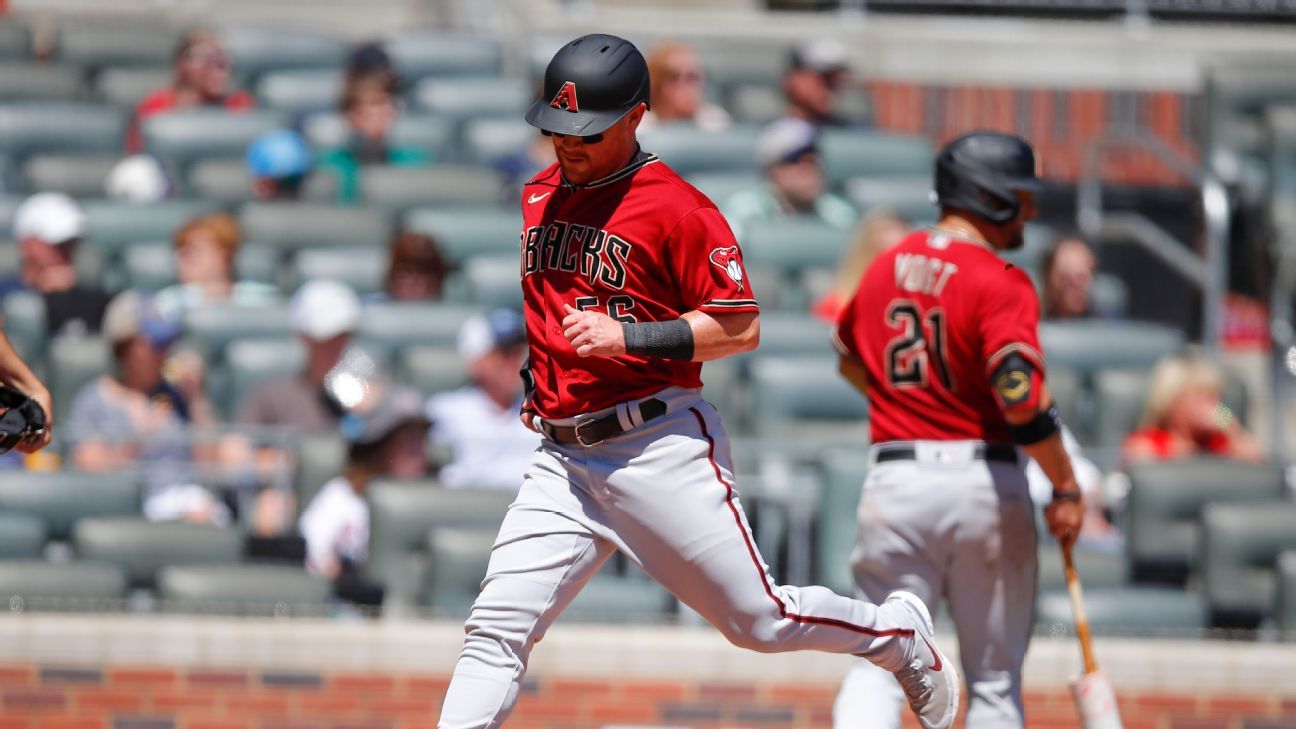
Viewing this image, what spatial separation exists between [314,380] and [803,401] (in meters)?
1.92

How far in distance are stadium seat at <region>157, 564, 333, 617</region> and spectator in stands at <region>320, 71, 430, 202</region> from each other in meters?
3.25

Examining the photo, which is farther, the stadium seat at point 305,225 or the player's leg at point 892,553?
the stadium seat at point 305,225

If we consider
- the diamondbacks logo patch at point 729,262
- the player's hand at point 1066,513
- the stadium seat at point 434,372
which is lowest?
the stadium seat at point 434,372

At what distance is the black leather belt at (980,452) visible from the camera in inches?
195

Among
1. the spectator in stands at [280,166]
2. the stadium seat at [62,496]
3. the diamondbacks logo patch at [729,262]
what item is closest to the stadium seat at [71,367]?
the stadium seat at [62,496]

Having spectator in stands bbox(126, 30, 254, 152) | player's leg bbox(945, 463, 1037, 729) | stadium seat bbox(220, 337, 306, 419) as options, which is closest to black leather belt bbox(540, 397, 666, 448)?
player's leg bbox(945, 463, 1037, 729)

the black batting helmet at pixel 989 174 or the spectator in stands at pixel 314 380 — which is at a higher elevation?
the black batting helmet at pixel 989 174

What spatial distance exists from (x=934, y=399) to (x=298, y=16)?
7.65m

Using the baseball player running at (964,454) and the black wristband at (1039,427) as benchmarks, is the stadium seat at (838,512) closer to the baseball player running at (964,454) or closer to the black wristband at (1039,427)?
the baseball player running at (964,454)

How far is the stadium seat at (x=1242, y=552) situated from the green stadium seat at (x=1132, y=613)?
14 cm

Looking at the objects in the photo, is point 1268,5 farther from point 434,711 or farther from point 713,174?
point 434,711

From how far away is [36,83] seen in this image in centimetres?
1020

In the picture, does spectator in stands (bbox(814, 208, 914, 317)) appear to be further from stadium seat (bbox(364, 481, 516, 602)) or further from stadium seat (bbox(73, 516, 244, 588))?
stadium seat (bbox(73, 516, 244, 588))

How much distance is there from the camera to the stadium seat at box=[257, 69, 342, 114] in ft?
33.8
